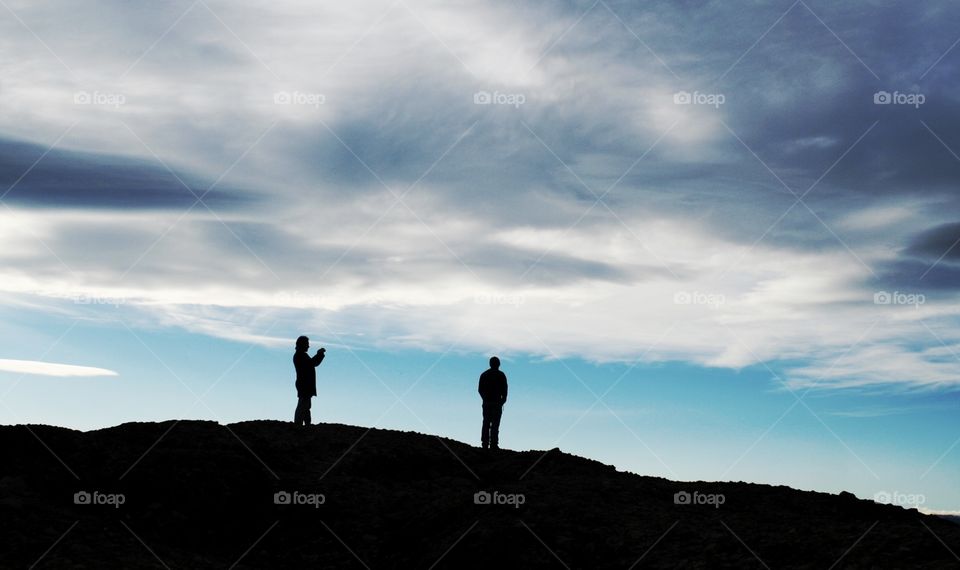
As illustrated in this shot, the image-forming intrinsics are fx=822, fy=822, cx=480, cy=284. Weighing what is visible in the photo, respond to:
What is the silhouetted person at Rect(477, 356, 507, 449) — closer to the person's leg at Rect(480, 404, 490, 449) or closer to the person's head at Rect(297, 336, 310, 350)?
the person's leg at Rect(480, 404, 490, 449)

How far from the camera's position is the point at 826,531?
49.2ft

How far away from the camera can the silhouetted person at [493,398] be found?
23.4m

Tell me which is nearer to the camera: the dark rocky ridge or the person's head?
the dark rocky ridge

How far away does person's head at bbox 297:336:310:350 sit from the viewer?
23.5m

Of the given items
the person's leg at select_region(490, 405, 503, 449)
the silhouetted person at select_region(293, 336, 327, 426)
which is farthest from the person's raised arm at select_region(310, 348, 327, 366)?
the person's leg at select_region(490, 405, 503, 449)

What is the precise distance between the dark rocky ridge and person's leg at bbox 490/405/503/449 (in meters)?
1.41

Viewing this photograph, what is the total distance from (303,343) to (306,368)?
2.56 feet

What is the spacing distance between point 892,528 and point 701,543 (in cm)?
344

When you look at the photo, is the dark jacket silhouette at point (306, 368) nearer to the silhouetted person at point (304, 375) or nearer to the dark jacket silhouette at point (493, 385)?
the silhouetted person at point (304, 375)

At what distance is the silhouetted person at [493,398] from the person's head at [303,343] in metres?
5.07

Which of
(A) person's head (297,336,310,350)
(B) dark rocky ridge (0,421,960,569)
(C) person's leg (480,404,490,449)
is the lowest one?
(B) dark rocky ridge (0,421,960,569)

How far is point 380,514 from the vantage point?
1795 cm

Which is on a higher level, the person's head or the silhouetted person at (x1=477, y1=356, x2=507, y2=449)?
the person's head

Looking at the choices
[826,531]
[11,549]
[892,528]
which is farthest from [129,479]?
[892,528]
